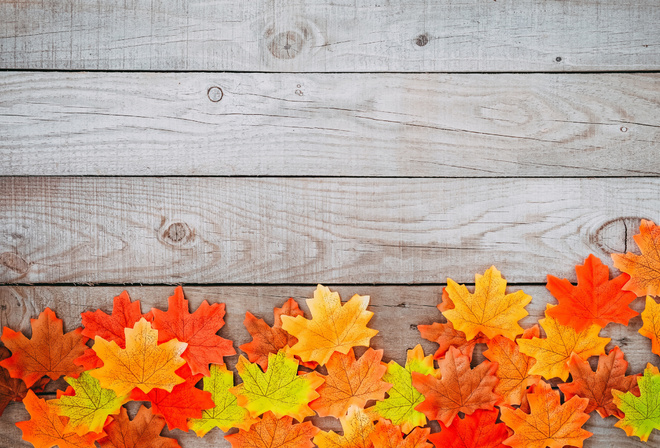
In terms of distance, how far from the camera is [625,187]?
0.93m

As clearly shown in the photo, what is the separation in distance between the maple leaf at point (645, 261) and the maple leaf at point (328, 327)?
548 millimetres

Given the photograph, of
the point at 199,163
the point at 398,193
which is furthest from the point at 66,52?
the point at 398,193

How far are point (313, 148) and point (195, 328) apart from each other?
1.48 feet

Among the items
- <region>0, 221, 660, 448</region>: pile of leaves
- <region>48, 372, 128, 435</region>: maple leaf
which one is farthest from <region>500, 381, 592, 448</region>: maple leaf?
<region>48, 372, 128, 435</region>: maple leaf

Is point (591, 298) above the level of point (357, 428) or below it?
above

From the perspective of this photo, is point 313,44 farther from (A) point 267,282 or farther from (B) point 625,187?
(B) point 625,187

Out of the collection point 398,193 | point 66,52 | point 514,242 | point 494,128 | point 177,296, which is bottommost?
point 177,296

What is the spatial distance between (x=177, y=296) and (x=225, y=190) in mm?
244

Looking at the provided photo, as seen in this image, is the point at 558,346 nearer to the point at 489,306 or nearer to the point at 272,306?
the point at 489,306

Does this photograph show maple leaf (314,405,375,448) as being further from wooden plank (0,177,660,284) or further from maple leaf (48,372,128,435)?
maple leaf (48,372,128,435)

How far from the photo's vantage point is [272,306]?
93 centimetres

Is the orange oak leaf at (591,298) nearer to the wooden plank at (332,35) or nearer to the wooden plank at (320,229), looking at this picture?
the wooden plank at (320,229)

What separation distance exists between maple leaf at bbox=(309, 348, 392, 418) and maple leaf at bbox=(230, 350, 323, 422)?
0.02 metres

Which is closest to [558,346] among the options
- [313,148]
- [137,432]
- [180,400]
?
[313,148]
